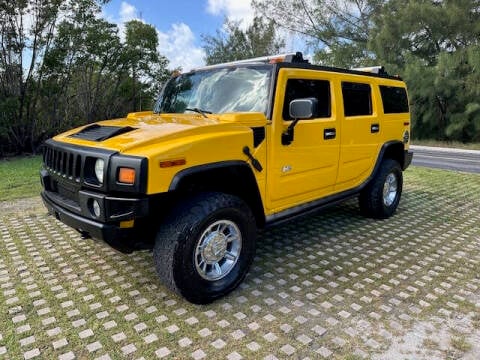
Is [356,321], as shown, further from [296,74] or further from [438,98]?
[438,98]

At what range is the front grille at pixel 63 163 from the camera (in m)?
2.75

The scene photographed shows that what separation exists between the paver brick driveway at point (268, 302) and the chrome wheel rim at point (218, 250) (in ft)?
0.79

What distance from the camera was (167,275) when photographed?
270 centimetres

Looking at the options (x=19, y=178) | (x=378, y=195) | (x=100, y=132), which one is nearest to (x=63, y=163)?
(x=100, y=132)

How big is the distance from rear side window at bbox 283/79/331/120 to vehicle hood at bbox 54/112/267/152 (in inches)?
14.9

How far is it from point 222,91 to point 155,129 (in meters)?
0.92

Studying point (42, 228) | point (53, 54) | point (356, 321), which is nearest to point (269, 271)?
point (356, 321)

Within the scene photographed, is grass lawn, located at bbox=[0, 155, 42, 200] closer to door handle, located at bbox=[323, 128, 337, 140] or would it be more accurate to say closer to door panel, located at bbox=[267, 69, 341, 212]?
door panel, located at bbox=[267, 69, 341, 212]

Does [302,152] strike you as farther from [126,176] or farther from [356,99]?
[126,176]

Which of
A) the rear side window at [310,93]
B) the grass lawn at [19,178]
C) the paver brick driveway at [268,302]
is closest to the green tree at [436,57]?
the paver brick driveway at [268,302]

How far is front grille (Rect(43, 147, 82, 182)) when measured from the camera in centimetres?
275

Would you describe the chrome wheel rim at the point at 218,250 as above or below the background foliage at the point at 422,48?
below

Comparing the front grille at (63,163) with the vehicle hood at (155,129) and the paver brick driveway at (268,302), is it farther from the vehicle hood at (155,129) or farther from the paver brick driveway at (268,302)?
the paver brick driveway at (268,302)

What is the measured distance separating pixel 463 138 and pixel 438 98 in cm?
240
